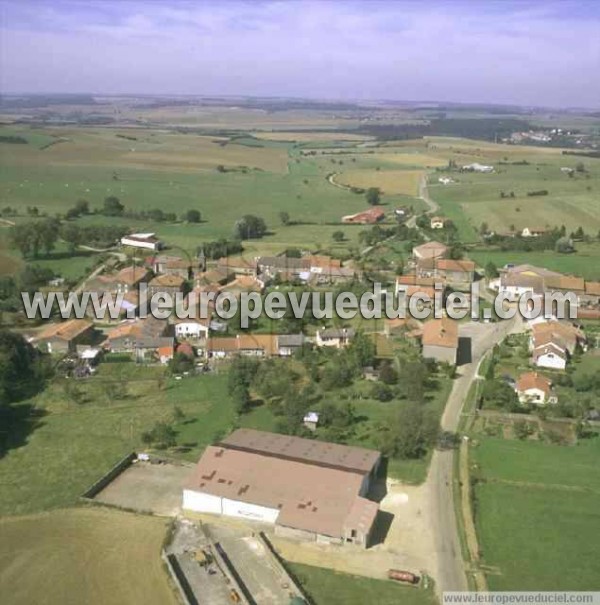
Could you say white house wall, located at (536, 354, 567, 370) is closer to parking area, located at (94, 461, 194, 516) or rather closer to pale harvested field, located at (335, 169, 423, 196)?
parking area, located at (94, 461, 194, 516)

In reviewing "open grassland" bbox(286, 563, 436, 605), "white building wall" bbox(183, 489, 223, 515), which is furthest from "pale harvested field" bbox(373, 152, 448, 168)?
"open grassland" bbox(286, 563, 436, 605)

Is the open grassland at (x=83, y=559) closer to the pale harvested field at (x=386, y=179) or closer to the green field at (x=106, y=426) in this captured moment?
the green field at (x=106, y=426)

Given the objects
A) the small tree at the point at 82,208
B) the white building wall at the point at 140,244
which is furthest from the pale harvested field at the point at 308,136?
the white building wall at the point at 140,244

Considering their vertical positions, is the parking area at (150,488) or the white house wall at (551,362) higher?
the white house wall at (551,362)

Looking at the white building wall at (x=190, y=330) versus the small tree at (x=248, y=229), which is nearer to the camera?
the white building wall at (x=190, y=330)

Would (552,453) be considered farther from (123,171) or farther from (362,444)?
(123,171)

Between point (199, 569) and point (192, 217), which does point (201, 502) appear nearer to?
point (199, 569)

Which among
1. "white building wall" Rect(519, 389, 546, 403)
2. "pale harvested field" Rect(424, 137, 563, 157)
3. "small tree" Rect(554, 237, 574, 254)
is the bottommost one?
"white building wall" Rect(519, 389, 546, 403)
